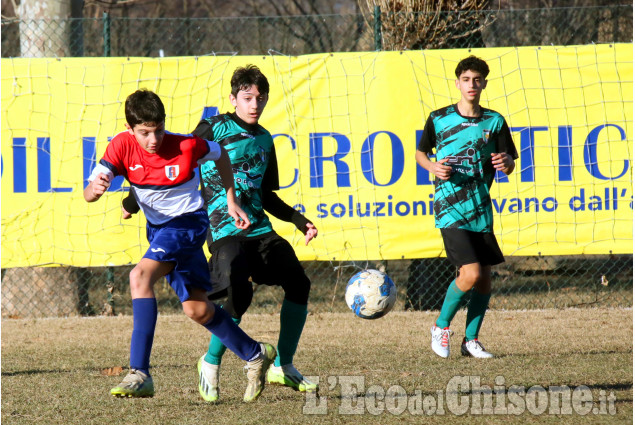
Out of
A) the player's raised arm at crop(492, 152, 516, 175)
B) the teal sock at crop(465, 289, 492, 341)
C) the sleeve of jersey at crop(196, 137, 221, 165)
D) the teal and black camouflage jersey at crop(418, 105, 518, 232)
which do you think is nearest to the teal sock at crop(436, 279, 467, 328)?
the teal sock at crop(465, 289, 492, 341)

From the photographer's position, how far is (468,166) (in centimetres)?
631

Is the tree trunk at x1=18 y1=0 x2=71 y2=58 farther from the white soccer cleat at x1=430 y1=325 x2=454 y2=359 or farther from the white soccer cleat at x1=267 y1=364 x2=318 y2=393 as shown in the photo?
the white soccer cleat at x1=267 y1=364 x2=318 y2=393

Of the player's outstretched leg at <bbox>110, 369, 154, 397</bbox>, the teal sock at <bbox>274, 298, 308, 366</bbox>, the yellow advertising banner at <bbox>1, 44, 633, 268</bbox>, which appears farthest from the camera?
the yellow advertising banner at <bbox>1, 44, 633, 268</bbox>

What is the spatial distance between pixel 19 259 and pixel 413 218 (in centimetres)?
380

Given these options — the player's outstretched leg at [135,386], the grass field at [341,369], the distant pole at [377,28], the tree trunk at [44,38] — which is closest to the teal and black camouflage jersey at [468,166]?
the grass field at [341,369]

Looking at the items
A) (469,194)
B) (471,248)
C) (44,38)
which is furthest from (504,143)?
(44,38)

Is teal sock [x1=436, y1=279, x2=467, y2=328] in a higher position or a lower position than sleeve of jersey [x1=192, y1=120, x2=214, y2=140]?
lower

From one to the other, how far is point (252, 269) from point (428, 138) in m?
2.05

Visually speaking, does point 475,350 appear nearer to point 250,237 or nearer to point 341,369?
point 341,369

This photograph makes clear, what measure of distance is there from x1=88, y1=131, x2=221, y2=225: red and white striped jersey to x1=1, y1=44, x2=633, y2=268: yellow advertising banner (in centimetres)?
377

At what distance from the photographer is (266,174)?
532 cm

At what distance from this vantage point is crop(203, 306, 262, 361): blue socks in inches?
184

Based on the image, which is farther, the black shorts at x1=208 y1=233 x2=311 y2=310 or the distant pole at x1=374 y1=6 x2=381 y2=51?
the distant pole at x1=374 y1=6 x2=381 y2=51

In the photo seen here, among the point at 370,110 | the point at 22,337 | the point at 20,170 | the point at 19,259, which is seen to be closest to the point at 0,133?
the point at 20,170
